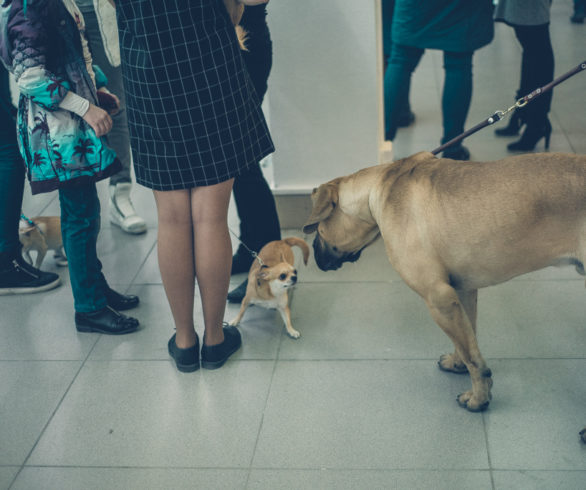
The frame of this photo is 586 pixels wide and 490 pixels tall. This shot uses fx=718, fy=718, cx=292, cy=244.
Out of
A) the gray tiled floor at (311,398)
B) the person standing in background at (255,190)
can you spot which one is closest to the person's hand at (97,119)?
the person standing in background at (255,190)

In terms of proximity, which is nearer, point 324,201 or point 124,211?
point 324,201

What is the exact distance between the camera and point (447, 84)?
385cm

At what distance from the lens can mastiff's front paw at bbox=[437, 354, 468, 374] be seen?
2.60 meters

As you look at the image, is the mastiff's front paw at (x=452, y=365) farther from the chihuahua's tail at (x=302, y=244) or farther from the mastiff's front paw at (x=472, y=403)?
the chihuahua's tail at (x=302, y=244)

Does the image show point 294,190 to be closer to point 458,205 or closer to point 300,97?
point 300,97

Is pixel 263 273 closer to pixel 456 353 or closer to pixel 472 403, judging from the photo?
pixel 456 353

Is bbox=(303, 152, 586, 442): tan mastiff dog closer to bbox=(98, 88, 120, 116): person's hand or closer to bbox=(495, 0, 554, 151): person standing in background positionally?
bbox=(98, 88, 120, 116): person's hand

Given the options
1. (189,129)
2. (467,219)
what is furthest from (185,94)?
(467,219)

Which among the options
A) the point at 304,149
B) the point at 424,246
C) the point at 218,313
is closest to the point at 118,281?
the point at 218,313

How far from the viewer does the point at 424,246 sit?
2.23 m

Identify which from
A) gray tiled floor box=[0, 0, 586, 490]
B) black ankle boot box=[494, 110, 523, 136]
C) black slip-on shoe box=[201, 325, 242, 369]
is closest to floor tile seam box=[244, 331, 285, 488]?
gray tiled floor box=[0, 0, 586, 490]

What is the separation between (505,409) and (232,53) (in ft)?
4.90

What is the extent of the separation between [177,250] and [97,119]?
1.83 ft

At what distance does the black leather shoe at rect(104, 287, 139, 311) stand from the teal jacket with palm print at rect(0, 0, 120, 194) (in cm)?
67
